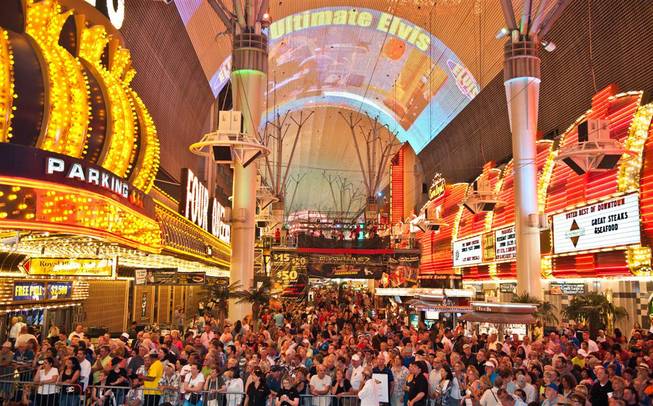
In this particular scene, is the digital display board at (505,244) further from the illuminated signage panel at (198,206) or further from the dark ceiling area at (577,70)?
the illuminated signage panel at (198,206)

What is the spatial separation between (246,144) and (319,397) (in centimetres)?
763

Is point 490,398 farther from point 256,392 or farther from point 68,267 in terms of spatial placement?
point 68,267

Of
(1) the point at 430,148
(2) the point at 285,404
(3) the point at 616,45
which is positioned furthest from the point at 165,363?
(1) the point at 430,148

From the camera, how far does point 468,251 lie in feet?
113

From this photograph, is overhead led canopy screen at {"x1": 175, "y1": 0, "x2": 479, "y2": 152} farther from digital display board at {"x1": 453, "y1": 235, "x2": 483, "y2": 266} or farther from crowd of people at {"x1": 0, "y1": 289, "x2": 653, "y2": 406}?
crowd of people at {"x1": 0, "y1": 289, "x2": 653, "y2": 406}

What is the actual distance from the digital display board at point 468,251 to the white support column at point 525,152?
956 centimetres

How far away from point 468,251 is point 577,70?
13.7 meters

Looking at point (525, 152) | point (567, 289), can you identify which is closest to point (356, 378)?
point (525, 152)

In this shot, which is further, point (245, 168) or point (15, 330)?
point (245, 168)

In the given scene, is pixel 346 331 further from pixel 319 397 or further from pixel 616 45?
pixel 616 45

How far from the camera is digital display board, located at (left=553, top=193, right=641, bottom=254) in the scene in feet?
55.7

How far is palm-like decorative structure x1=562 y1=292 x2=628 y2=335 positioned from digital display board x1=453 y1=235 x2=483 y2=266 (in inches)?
494

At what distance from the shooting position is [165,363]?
10.3 metres

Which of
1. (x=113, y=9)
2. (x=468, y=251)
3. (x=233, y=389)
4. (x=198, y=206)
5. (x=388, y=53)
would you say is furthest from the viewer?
(x=388, y=53)
